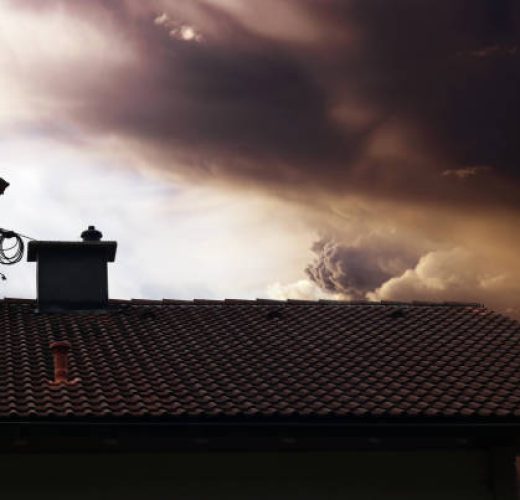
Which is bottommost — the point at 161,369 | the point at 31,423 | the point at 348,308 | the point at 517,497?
the point at 517,497

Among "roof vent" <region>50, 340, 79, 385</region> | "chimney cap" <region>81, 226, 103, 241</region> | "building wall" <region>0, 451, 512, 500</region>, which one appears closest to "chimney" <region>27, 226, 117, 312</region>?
"chimney cap" <region>81, 226, 103, 241</region>

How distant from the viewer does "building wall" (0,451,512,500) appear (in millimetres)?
15828

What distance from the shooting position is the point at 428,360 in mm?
19859

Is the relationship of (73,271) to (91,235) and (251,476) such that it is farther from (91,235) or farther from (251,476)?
(251,476)

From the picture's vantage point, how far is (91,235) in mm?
24312

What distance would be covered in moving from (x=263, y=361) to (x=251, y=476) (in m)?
2.79

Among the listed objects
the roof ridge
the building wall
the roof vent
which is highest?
the roof ridge

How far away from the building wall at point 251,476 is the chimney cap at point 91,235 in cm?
884

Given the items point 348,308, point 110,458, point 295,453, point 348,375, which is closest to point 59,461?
point 110,458

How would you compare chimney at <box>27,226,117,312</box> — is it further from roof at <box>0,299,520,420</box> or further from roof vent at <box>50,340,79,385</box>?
roof vent at <box>50,340,79,385</box>

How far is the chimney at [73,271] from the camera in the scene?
73.4 feet

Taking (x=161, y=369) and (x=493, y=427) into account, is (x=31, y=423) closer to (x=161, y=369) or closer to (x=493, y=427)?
(x=161, y=369)

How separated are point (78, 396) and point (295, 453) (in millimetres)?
3492

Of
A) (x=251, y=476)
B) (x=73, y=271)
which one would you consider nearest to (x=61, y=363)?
(x=251, y=476)
